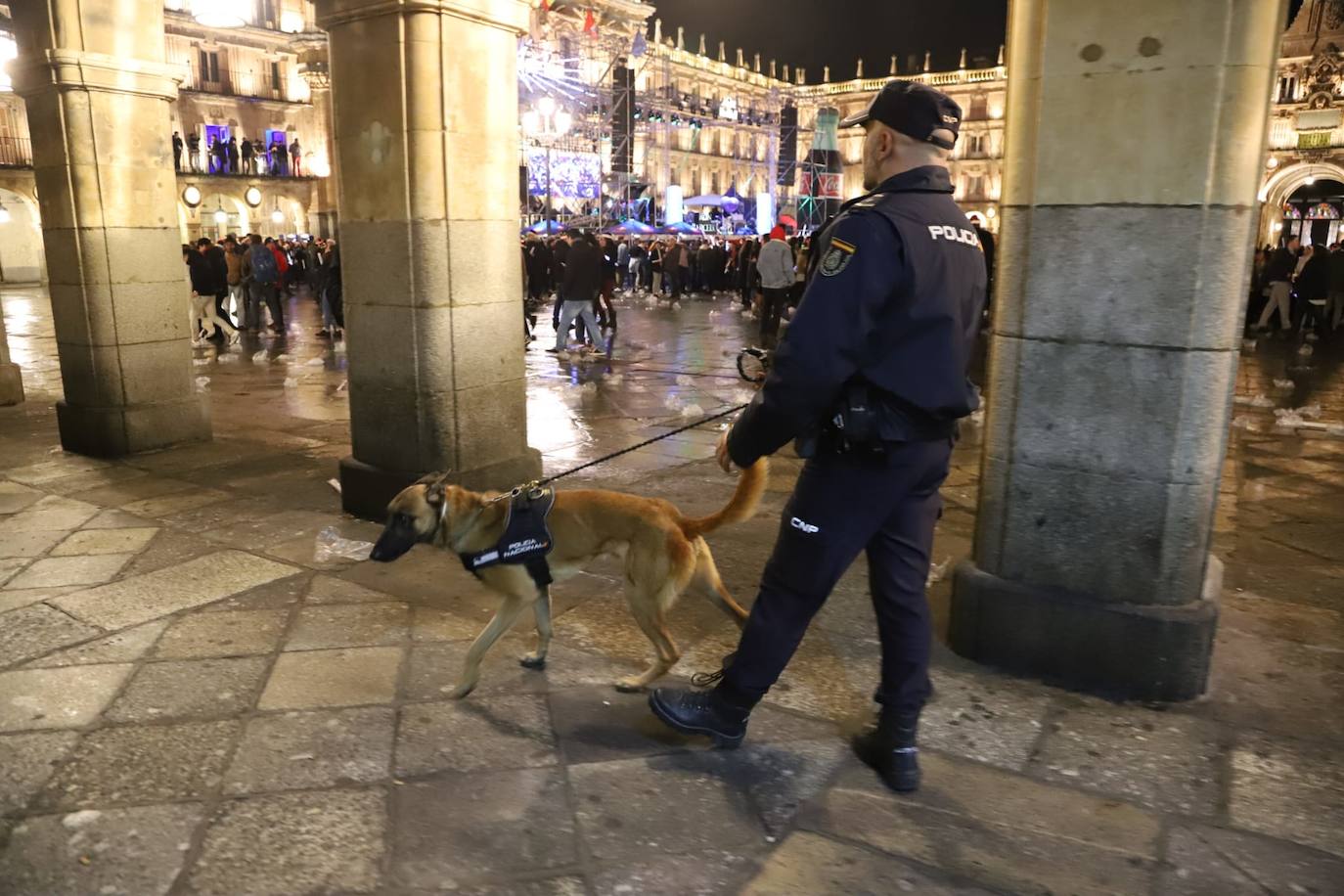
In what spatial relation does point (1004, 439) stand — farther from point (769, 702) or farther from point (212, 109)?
point (212, 109)

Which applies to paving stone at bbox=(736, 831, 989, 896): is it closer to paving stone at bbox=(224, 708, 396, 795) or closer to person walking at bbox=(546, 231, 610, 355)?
paving stone at bbox=(224, 708, 396, 795)

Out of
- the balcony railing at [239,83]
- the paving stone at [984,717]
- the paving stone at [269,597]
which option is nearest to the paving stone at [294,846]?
the paving stone at [269,597]

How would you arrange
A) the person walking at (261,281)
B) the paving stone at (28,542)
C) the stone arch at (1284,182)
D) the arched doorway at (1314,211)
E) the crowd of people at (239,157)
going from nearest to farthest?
1. the paving stone at (28,542)
2. the person walking at (261,281)
3. the crowd of people at (239,157)
4. the arched doorway at (1314,211)
5. the stone arch at (1284,182)

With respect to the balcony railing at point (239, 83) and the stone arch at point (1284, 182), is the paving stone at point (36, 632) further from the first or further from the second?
the stone arch at point (1284, 182)

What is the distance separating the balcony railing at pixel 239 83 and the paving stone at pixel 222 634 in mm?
45689

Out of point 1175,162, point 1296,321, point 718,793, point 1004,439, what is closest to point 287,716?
point 718,793

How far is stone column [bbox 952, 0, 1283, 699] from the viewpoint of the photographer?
113 inches

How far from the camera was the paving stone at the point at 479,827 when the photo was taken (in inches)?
91.1

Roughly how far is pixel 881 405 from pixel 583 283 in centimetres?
981

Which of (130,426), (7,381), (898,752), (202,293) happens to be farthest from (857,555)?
(202,293)

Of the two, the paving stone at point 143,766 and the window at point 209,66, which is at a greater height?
the window at point 209,66

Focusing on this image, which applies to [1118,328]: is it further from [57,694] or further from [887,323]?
[57,694]

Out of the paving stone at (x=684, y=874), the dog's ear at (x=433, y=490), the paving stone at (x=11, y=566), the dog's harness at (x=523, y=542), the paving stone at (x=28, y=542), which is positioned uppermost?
the dog's ear at (x=433, y=490)

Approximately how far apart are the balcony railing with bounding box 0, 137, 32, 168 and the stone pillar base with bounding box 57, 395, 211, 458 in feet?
108
